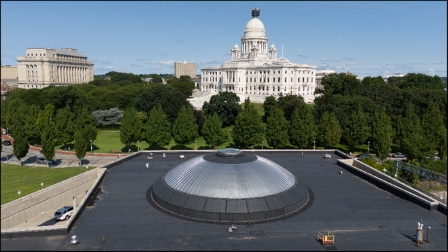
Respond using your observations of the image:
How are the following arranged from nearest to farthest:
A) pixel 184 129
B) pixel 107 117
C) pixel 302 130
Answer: pixel 302 130
pixel 184 129
pixel 107 117

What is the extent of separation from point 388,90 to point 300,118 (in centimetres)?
3816

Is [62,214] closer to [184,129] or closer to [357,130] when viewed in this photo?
[184,129]

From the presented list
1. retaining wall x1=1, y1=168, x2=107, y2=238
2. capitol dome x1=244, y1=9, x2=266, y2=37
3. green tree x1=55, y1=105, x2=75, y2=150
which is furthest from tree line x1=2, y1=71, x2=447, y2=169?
capitol dome x1=244, y1=9, x2=266, y2=37

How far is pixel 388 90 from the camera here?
83.6 meters

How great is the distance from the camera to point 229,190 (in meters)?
24.3

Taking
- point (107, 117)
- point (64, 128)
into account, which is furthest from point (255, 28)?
point (64, 128)

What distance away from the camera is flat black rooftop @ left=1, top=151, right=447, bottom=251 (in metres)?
19.4

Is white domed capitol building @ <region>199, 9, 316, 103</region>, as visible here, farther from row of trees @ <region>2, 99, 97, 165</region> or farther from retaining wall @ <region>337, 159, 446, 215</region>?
retaining wall @ <region>337, 159, 446, 215</region>

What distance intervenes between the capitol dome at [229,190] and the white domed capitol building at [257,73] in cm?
10560

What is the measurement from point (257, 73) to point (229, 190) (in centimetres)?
13410

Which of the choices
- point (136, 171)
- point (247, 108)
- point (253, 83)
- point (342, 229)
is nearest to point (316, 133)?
point (247, 108)

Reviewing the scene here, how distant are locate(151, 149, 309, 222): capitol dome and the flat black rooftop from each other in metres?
0.81

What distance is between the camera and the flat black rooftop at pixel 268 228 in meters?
19.4

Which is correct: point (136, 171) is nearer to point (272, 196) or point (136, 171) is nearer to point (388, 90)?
point (272, 196)
